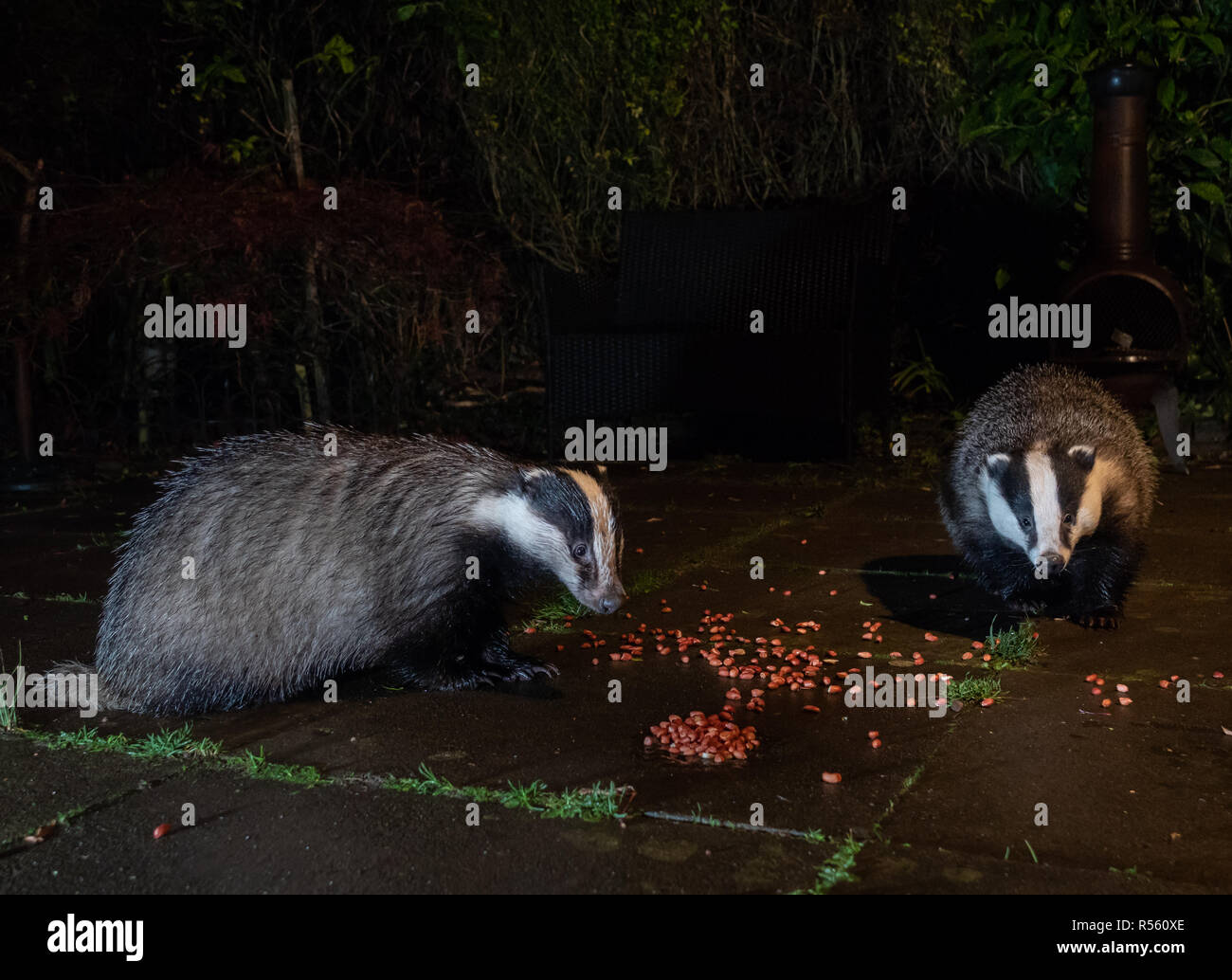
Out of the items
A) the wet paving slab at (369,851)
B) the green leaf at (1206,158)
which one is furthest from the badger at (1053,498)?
the green leaf at (1206,158)

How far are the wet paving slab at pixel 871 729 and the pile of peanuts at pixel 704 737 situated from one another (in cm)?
5

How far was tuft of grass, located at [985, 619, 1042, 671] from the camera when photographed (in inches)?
168

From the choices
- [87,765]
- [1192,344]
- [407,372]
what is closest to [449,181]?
[407,372]

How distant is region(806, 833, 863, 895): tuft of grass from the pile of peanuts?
2.02 feet

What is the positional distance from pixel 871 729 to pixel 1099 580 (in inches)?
68.3

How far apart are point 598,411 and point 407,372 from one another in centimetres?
178

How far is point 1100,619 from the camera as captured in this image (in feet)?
15.6

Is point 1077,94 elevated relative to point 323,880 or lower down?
elevated

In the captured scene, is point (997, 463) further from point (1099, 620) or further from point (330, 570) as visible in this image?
point (330, 570)

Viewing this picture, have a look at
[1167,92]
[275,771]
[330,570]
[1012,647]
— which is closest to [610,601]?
[330,570]

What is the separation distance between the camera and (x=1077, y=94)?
801cm

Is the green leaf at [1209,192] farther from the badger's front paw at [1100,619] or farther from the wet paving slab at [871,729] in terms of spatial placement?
the badger's front paw at [1100,619]

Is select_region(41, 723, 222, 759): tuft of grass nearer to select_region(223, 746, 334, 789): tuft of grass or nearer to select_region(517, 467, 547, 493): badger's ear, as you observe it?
select_region(223, 746, 334, 789): tuft of grass
